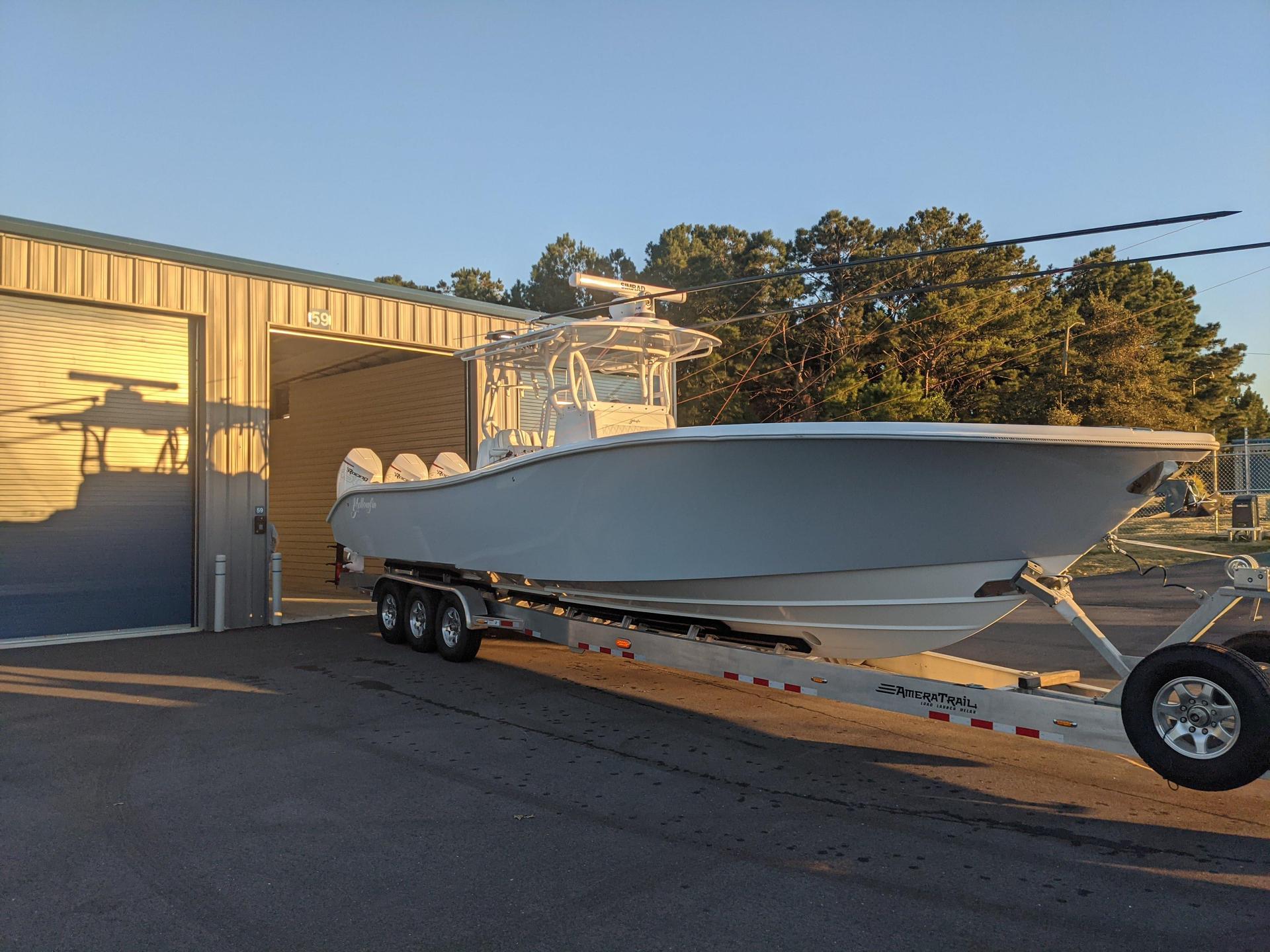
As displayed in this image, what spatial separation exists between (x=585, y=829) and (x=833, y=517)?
80.8 inches

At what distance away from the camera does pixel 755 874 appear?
365cm

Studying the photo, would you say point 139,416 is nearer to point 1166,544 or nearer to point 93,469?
point 93,469

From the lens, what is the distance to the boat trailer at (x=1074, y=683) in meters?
3.68

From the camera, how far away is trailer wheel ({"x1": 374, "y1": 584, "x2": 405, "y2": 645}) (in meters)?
9.29

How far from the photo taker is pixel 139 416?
10.5 m

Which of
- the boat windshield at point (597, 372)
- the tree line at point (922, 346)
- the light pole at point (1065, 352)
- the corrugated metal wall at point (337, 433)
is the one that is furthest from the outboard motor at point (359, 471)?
the light pole at point (1065, 352)

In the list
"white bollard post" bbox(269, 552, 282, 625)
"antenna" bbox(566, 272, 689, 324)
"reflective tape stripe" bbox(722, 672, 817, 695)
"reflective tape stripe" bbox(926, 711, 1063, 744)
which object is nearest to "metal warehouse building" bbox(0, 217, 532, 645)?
"white bollard post" bbox(269, 552, 282, 625)

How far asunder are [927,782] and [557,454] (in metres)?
3.07

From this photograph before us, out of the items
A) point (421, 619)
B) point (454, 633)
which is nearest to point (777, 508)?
point (454, 633)

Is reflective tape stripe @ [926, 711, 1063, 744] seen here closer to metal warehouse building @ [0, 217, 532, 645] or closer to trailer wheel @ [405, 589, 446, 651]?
trailer wheel @ [405, 589, 446, 651]

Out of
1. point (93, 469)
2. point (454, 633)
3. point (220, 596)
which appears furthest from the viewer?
point (220, 596)

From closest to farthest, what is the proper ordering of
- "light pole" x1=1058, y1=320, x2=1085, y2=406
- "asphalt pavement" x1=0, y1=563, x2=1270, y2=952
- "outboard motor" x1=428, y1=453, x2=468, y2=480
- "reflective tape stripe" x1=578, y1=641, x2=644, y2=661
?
1. "asphalt pavement" x1=0, y1=563, x2=1270, y2=952
2. "reflective tape stripe" x1=578, y1=641, x2=644, y2=661
3. "outboard motor" x1=428, y1=453, x2=468, y2=480
4. "light pole" x1=1058, y1=320, x2=1085, y2=406

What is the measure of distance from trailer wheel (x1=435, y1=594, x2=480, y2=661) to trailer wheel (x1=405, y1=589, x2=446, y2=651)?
100 mm

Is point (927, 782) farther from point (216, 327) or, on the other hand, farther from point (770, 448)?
point (216, 327)
